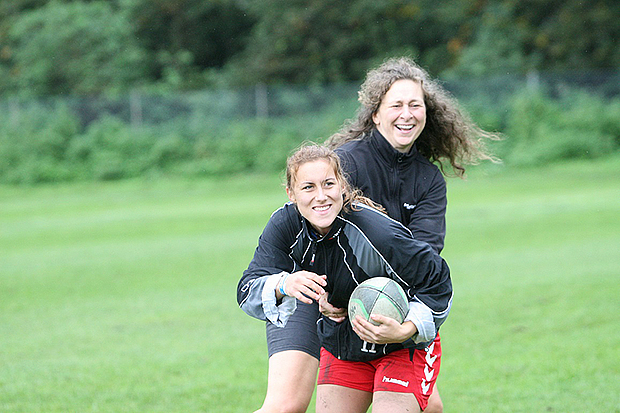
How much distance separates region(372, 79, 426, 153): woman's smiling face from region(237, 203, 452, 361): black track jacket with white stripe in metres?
0.73

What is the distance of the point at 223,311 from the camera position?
31.9 ft

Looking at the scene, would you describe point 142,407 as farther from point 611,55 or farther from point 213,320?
point 611,55

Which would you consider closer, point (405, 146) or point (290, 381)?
point (290, 381)

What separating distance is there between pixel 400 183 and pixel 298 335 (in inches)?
46.9

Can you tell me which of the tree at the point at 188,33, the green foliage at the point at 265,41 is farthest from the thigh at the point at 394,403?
the tree at the point at 188,33

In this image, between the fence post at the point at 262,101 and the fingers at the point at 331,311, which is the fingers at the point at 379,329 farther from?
the fence post at the point at 262,101

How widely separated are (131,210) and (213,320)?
11850 millimetres

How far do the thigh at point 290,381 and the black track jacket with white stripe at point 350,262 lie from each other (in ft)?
0.71

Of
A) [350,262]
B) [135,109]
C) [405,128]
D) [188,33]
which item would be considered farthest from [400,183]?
[188,33]

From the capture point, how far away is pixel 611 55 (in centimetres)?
3331

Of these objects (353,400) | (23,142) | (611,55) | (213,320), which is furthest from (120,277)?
(611,55)

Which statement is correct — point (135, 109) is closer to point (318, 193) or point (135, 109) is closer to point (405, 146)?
point (405, 146)

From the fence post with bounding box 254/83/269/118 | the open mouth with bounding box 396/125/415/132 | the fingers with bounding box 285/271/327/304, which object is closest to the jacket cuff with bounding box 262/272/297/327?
the fingers with bounding box 285/271/327/304

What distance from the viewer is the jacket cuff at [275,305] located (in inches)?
171
